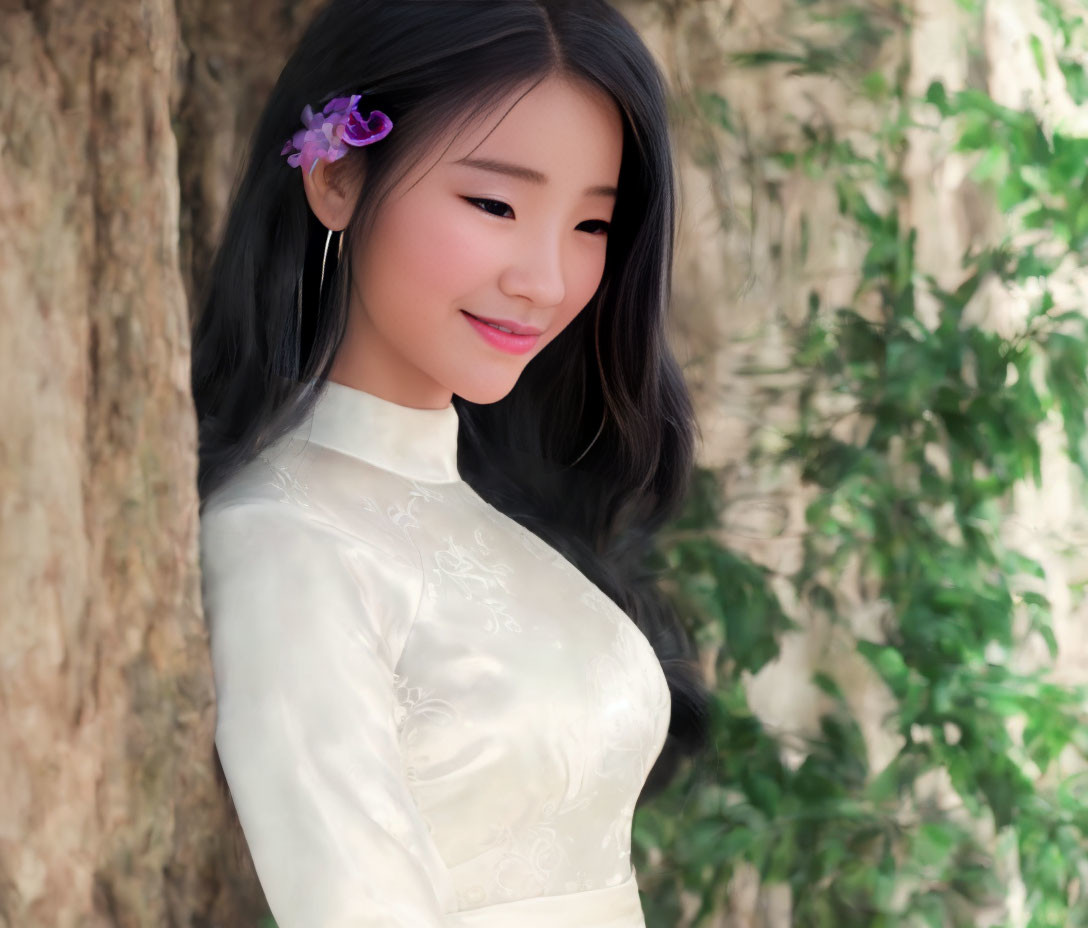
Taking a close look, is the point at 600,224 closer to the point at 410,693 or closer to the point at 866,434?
the point at 410,693

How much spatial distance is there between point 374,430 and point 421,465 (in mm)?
61

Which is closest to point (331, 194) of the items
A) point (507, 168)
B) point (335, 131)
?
point (335, 131)

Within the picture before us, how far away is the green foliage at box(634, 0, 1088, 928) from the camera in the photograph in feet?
6.39

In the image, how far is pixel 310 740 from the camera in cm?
100

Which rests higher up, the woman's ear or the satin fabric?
the woman's ear

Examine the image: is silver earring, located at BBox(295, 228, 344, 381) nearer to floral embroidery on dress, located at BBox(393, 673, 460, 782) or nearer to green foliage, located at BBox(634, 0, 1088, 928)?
floral embroidery on dress, located at BBox(393, 673, 460, 782)

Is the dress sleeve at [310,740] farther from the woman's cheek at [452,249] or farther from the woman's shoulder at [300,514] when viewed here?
the woman's cheek at [452,249]

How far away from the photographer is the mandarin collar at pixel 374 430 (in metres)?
1.27

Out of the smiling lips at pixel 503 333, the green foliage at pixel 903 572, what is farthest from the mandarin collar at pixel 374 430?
the green foliage at pixel 903 572

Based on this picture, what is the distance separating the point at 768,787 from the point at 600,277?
2.97ft

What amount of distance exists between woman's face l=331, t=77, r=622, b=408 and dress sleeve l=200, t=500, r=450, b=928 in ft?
0.81

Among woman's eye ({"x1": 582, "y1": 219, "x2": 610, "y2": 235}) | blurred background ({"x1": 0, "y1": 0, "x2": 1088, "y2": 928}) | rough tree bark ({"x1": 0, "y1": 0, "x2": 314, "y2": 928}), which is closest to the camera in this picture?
rough tree bark ({"x1": 0, "y1": 0, "x2": 314, "y2": 928})

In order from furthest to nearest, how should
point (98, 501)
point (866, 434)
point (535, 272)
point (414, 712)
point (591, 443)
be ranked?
point (866, 434)
point (591, 443)
point (535, 272)
point (414, 712)
point (98, 501)

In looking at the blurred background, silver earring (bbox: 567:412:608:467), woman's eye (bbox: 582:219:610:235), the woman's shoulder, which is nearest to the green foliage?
the blurred background
